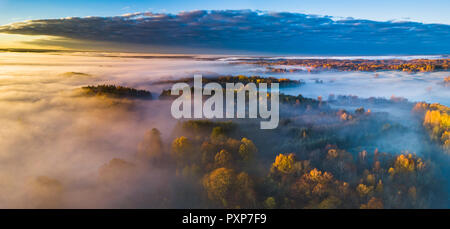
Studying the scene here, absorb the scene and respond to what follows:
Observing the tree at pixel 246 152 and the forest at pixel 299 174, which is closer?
the forest at pixel 299 174

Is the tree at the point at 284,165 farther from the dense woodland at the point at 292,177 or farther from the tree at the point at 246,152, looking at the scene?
the tree at the point at 246,152

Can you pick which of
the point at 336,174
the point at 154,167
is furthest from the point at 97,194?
the point at 336,174

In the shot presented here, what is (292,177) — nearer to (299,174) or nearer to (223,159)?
(299,174)

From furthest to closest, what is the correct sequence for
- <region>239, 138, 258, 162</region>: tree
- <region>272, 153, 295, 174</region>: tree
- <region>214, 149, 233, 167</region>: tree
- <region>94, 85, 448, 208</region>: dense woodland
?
<region>239, 138, 258, 162</region>: tree < <region>214, 149, 233, 167</region>: tree < <region>272, 153, 295, 174</region>: tree < <region>94, 85, 448, 208</region>: dense woodland

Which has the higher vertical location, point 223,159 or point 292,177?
point 223,159

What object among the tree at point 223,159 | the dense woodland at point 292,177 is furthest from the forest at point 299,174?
the tree at point 223,159

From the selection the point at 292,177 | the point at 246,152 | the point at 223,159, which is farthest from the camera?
the point at 246,152

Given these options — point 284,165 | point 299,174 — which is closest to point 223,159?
point 284,165

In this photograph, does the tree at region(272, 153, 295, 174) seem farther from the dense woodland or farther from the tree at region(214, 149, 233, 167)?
the tree at region(214, 149, 233, 167)

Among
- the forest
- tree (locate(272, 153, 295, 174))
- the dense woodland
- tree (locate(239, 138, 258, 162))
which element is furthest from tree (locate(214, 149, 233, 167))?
tree (locate(272, 153, 295, 174))

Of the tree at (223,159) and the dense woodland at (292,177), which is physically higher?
the tree at (223,159)

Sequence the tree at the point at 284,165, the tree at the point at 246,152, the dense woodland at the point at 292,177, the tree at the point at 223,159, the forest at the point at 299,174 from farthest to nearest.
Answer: the tree at the point at 246,152
the tree at the point at 223,159
the tree at the point at 284,165
the forest at the point at 299,174
the dense woodland at the point at 292,177
